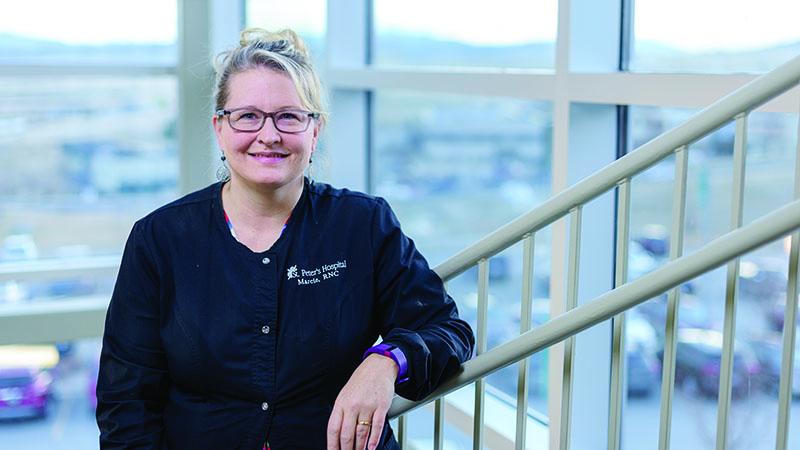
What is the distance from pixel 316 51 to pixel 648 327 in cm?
212

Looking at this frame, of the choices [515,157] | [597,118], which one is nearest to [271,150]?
[597,118]

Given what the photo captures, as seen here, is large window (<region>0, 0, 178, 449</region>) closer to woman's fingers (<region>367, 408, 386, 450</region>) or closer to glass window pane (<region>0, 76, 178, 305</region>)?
glass window pane (<region>0, 76, 178, 305</region>)

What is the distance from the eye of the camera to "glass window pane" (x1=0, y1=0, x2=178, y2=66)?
161 inches

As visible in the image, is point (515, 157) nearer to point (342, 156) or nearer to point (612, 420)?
point (342, 156)

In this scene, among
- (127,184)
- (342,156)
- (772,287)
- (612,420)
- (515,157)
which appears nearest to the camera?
(612,420)

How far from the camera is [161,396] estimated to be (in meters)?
1.84

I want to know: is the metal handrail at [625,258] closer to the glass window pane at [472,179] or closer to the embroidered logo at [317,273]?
the embroidered logo at [317,273]

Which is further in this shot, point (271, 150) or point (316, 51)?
point (316, 51)

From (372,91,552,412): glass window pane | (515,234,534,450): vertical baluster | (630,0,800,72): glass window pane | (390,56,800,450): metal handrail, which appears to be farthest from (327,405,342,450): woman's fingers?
(372,91,552,412): glass window pane

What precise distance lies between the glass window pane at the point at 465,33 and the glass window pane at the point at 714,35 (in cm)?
30

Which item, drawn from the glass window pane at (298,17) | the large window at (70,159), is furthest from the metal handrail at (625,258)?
the large window at (70,159)

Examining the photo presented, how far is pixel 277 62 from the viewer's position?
1.76m

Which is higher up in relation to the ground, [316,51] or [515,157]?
[316,51]

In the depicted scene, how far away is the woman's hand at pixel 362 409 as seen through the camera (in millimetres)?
1612
